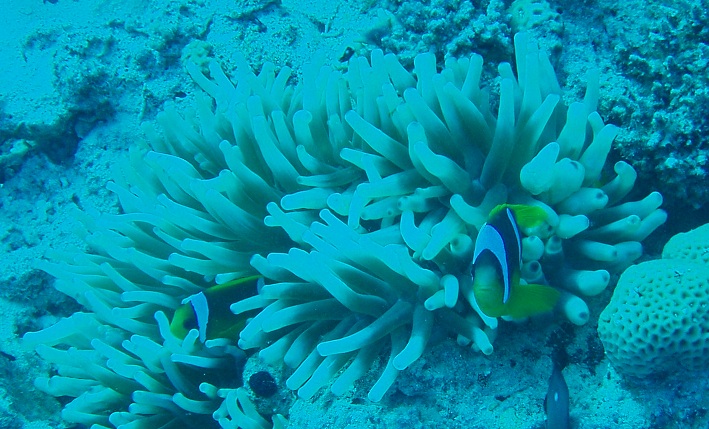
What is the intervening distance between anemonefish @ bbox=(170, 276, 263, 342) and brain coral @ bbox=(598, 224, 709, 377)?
1461 millimetres

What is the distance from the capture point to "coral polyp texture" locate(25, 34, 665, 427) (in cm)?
202

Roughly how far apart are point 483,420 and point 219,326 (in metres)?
1.21

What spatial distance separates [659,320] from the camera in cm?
175

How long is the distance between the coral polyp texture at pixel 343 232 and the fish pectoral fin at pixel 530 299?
0.21m

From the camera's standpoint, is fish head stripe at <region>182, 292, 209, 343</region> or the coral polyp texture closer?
the coral polyp texture

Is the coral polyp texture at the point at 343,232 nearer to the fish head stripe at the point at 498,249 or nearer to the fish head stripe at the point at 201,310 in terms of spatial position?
the fish head stripe at the point at 201,310

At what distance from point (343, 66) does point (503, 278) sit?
1.90 metres

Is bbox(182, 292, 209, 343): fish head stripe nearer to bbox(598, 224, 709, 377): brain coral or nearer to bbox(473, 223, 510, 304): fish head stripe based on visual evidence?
bbox(473, 223, 510, 304): fish head stripe

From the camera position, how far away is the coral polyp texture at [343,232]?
79.7 inches

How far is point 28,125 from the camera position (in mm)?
3781

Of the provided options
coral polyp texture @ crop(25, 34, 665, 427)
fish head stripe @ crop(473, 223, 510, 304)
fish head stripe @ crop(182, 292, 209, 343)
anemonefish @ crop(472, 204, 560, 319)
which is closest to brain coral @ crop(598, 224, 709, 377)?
coral polyp texture @ crop(25, 34, 665, 427)

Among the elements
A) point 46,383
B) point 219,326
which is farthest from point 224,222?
point 46,383

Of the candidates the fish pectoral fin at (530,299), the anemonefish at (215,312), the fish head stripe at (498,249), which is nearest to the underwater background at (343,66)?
the anemonefish at (215,312)

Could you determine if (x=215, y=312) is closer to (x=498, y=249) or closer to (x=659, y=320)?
(x=498, y=249)
